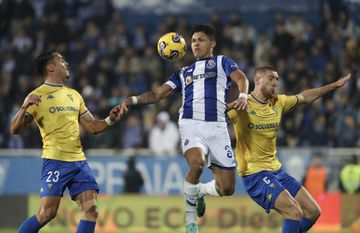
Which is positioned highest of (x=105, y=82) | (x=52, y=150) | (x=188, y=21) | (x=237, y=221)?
(x=188, y=21)

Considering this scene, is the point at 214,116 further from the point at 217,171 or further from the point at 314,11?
the point at 314,11

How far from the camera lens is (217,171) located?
1069 cm

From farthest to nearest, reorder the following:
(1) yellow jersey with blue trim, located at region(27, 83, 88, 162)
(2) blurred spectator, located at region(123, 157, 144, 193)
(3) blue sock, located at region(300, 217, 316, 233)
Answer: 1. (2) blurred spectator, located at region(123, 157, 144, 193)
2. (3) blue sock, located at region(300, 217, 316, 233)
3. (1) yellow jersey with blue trim, located at region(27, 83, 88, 162)

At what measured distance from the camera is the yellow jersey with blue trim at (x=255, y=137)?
1073 centimetres

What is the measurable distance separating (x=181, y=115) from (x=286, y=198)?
1557 mm

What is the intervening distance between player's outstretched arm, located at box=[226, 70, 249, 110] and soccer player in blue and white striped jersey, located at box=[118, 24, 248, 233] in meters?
0.05

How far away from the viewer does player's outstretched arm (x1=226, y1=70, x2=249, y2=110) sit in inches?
390

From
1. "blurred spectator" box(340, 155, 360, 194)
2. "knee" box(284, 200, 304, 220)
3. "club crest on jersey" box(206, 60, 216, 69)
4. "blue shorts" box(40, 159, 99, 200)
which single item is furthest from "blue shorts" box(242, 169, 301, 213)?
"blurred spectator" box(340, 155, 360, 194)

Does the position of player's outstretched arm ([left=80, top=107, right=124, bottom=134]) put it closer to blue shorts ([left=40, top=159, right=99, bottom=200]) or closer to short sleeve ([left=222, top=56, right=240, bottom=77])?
blue shorts ([left=40, top=159, right=99, bottom=200])

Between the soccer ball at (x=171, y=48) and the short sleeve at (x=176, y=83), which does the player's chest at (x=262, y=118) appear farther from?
the soccer ball at (x=171, y=48)

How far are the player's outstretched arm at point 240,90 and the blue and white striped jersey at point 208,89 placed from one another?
0.18m

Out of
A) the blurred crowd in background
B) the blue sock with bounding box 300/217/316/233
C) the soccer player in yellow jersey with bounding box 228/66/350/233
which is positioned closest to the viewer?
the soccer player in yellow jersey with bounding box 228/66/350/233

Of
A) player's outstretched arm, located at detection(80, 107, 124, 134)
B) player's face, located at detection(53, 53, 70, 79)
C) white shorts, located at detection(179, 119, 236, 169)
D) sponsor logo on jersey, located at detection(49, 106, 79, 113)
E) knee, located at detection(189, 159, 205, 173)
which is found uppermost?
player's face, located at detection(53, 53, 70, 79)

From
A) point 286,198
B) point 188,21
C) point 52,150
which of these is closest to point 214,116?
point 286,198
